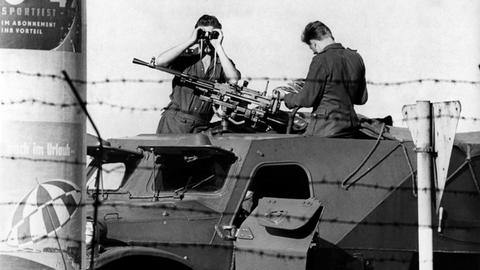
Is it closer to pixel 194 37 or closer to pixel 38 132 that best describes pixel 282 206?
pixel 194 37

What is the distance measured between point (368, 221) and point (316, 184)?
0.46m

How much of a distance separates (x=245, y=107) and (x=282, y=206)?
5.13ft

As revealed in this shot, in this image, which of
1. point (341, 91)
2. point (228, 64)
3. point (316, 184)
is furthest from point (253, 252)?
point (228, 64)

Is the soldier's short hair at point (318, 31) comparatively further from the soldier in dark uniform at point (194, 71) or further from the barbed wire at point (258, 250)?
the barbed wire at point (258, 250)

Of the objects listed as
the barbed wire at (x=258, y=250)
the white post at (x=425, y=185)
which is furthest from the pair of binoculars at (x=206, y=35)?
the white post at (x=425, y=185)

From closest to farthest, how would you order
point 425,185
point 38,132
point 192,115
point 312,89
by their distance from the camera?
point 38,132 → point 425,185 → point 312,89 → point 192,115

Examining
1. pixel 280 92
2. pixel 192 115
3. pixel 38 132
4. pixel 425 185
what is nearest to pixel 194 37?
pixel 192 115

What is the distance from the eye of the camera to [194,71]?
9.67 m

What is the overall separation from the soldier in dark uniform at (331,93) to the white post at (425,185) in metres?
2.30

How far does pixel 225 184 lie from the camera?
26.1 ft

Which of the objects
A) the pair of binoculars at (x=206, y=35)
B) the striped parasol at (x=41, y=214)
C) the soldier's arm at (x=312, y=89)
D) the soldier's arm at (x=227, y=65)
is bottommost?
the striped parasol at (x=41, y=214)

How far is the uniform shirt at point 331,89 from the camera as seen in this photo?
8.33 m

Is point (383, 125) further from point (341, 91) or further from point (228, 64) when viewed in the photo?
point (228, 64)

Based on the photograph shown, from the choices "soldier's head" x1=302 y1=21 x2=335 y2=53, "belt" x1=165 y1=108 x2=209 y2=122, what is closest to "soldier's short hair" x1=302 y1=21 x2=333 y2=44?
"soldier's head" x1=302 y1=21 x2=335 y2=53
